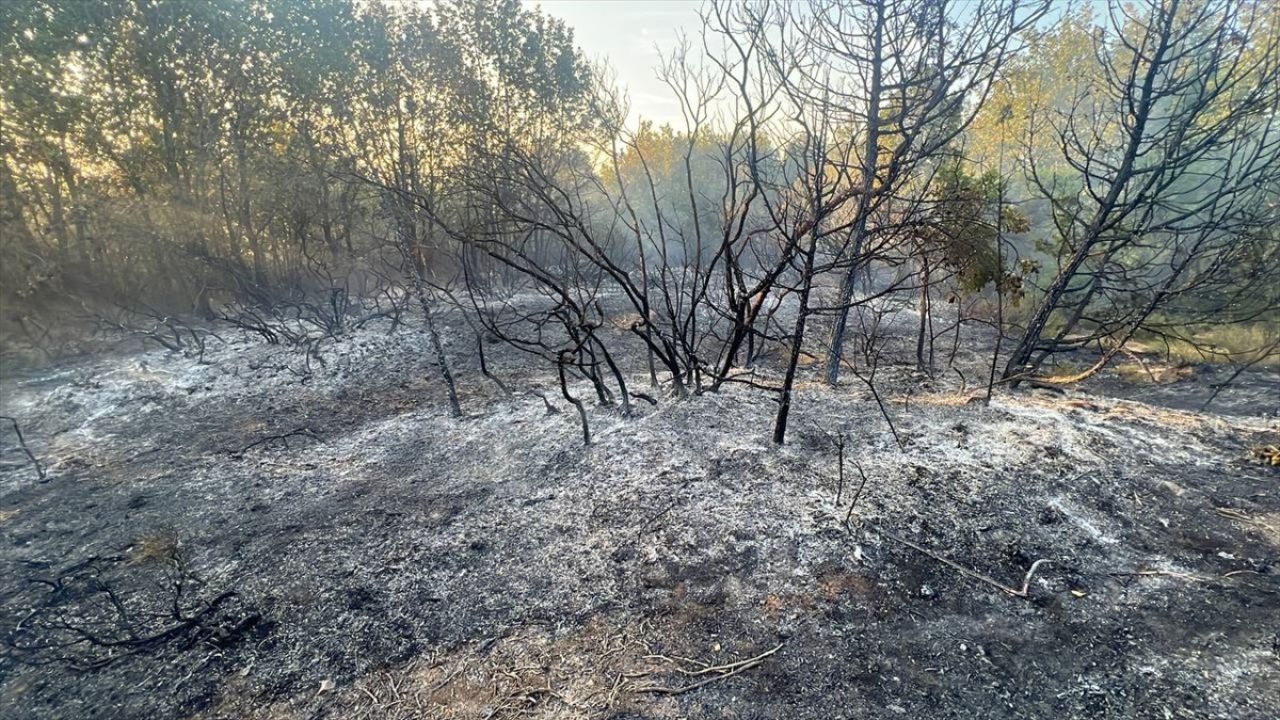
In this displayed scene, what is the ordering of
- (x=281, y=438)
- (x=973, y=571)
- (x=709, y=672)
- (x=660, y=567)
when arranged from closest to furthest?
(x=709, y=672) < (x=973, y=571) < (x=660, y=567) < (x=281, y=438)

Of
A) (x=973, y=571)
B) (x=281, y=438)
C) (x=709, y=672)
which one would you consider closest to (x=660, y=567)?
(x=709, y=672)

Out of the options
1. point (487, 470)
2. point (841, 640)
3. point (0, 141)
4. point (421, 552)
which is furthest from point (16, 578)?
point (0, 141)

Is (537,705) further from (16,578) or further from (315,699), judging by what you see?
(16,578)

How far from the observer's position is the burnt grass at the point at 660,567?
2.35 m

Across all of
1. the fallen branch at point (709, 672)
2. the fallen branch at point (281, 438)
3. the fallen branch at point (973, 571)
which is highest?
the fallen branch at point (281, 438)

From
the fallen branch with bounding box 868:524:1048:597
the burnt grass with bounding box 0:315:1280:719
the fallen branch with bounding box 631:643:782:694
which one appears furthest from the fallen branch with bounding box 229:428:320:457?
the fallen branch with bounding box 868:524:1048:597

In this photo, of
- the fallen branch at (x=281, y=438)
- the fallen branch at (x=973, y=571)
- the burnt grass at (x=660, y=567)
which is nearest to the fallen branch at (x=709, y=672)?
the burnt grass at (x=660, y=567)

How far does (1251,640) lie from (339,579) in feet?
15.7

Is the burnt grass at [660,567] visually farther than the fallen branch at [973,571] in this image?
No

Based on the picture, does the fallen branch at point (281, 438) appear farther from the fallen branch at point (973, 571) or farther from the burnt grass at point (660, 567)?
the fallen branch at point (973, 571)

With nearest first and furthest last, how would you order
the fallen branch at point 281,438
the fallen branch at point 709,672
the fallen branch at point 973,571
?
the fallen branch at point 709,672 < the fallen branch at point 973,571 < the fallen branch at point 281,438

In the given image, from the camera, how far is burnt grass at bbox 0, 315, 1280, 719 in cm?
235

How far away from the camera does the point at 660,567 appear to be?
3135 millimetres

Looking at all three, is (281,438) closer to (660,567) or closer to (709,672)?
(660,567)
